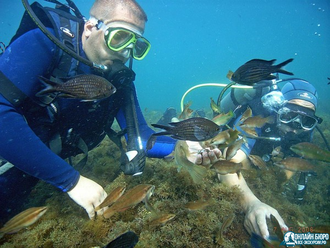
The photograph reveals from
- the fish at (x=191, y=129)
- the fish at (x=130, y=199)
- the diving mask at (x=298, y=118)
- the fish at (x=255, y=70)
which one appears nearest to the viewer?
the fish at (x=191, y=129)

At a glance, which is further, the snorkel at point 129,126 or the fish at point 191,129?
the snorkel at point 129,126

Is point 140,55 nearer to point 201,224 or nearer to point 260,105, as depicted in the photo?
point 201,224

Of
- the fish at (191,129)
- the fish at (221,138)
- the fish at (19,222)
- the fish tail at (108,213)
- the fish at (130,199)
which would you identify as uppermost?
the fish at (191,129)

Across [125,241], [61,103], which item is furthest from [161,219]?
[61,103]

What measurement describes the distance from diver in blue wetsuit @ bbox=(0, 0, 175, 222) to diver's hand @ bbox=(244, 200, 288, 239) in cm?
168

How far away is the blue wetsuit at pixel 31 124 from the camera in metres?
1.81

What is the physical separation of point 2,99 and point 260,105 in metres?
5.62

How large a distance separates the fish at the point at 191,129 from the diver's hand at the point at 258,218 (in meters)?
1.61

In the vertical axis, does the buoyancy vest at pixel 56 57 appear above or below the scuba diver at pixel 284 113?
above

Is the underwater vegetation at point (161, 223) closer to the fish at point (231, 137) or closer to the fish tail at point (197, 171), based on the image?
the fish tail at point (197, 171)

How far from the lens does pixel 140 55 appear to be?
3.65 metres

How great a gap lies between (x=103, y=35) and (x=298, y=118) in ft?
16.3

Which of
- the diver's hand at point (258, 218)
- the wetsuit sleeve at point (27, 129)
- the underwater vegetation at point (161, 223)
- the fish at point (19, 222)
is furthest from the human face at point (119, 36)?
the diver's hand at point (258, 218)

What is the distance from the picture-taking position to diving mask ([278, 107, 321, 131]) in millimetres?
4352
